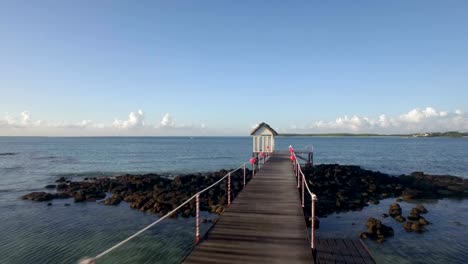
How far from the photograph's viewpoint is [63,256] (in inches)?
522

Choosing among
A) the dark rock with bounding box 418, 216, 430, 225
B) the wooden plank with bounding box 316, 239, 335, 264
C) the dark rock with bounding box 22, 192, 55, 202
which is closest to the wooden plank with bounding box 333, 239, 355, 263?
the wooden plank with bounding box 316, 239, 335, 264

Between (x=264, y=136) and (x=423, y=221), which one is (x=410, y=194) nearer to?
(x=423, y=221)

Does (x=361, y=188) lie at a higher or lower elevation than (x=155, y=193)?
lower

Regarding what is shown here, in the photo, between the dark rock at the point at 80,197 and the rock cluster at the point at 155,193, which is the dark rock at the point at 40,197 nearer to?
the rock cluster at the point at 155,193

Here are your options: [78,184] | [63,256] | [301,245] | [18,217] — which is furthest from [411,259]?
[78,184]

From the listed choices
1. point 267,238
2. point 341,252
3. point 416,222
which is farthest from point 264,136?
point 267,238

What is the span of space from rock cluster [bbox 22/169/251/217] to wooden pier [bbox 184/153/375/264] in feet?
25.0

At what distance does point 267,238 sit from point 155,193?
18.2 meters

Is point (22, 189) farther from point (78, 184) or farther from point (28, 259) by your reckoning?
point (28, 259)

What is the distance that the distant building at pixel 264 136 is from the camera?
111 ft

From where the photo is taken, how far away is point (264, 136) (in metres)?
34.2

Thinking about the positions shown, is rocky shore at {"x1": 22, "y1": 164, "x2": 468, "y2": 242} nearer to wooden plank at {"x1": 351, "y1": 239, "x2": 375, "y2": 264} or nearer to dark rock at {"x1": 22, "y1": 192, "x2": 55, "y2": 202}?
dark rock at {"x1": 22, "y1": 192, "x2": 55, "y2": 202}

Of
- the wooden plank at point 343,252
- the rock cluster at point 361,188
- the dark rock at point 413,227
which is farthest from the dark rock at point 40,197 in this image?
the dark rock at point 413,227

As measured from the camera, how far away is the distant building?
3378cm
